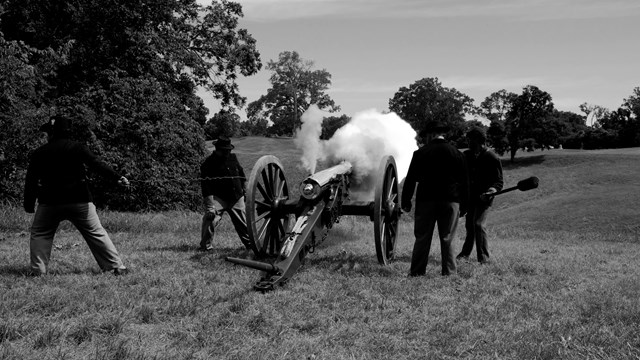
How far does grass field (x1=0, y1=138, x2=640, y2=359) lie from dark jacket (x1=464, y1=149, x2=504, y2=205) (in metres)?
1.07

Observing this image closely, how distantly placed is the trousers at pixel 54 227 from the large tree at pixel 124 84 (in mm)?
11090

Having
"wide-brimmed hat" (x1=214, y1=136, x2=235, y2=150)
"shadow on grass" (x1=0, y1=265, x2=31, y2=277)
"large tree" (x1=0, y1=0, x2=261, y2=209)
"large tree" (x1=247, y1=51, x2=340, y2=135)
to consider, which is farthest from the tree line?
"large tree" (x1=247, y1=51, x2=340, y2=135)

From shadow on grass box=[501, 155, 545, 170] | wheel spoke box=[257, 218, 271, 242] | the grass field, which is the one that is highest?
wheel spoke box=[257, 218, 271, 242]

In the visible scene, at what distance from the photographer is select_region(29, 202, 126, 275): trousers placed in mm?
6609

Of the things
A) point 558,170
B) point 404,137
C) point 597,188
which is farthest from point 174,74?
point 558,170

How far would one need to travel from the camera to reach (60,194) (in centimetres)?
655

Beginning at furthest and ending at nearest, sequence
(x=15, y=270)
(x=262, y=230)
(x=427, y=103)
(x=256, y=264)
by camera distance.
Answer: (x=427, y=103)
(x=262, y=230)
(x=15, y=270)
(x=256, y=264)

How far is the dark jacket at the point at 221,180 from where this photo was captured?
8.78 meters

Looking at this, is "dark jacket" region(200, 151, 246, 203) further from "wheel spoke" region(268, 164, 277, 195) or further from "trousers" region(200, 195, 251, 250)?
"wheel spoke" region(268, 164, 277, 195)

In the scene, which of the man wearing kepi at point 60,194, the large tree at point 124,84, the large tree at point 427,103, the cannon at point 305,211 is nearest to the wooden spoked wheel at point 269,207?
the cannon at point 305,211

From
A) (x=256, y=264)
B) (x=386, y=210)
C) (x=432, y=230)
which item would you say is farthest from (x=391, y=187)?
(x=256, y=264)

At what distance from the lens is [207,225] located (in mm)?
8867

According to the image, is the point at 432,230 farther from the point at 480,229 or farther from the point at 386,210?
the point at 480,229

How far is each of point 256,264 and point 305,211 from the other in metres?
1.91
